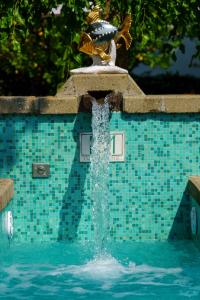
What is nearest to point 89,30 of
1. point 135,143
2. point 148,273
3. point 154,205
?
point 135,143

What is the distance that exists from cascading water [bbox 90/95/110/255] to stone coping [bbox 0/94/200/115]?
0.79 ft

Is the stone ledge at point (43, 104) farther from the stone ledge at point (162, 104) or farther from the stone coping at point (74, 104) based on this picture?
the stone ledge at point (162, 104)

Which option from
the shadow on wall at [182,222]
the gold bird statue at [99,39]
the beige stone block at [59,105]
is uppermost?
the gold bird statue at [99,39]

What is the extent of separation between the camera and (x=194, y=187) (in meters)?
8.56

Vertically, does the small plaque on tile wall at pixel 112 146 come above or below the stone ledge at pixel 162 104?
below

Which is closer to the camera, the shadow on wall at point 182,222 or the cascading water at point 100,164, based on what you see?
the cascading water at point 100,164

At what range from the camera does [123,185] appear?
917 centimetres

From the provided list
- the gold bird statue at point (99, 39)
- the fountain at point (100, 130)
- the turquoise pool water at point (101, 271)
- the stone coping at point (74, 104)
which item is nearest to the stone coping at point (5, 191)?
the turquoise pool water at point (101, 271)

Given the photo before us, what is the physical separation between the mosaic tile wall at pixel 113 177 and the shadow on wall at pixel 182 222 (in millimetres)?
17

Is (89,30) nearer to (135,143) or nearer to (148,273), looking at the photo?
(135,143)

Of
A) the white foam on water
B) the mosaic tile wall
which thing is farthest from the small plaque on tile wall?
the white foam on water

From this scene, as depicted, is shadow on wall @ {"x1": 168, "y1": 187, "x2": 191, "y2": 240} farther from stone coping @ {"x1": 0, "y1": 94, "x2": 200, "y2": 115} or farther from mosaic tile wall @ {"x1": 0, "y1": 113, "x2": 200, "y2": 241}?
stone coping @ {"x1": 0, "y1": 94, "x2": 200, "y2": 115}

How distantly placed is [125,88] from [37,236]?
1.89 metres

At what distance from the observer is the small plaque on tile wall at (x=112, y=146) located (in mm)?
9102
